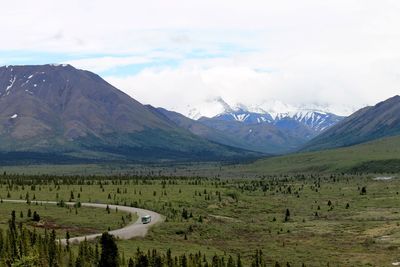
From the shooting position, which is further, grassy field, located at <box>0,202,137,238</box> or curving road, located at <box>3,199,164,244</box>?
grassy field, located at <box>0,202,137,238</box>

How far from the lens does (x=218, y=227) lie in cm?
10656

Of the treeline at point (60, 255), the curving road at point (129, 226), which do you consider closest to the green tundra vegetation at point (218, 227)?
the treeline at point (60, 255)

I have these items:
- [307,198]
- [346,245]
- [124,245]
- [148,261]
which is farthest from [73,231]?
[307,198]

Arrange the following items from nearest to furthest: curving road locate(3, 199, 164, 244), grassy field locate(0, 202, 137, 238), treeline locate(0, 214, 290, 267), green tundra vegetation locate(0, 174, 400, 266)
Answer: treeline locate(0, 214, 290, 267) < green tundra vegetation locate(0, 174, 400, 266) < curving road locate(3, 199, 164, 244) < grassy field locate(0, 202, 137, 238)

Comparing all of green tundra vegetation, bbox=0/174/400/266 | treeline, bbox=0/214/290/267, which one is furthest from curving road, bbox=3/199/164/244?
treeline, bbox=0/214/290/267

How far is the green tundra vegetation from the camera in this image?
61.5 metres

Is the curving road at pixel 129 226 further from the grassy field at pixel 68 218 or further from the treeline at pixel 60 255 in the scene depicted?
the treeline at pixel 60 255

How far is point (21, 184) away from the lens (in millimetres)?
154750

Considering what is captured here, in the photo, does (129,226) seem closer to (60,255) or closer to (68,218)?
(68,218)

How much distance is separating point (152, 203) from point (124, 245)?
50.5m

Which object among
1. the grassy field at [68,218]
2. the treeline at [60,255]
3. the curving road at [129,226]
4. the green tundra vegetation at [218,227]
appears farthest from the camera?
the grassy field at [68,218]

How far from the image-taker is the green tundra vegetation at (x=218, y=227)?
2423 inches

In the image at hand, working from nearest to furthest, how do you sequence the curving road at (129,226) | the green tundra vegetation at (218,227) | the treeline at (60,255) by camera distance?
the treeline at (60,255) < the green tundra vegetation at (218,227) < the curving road at (129,226)

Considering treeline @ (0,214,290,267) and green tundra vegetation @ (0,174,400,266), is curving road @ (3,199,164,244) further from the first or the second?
treeline @ (0,214,290,267)
